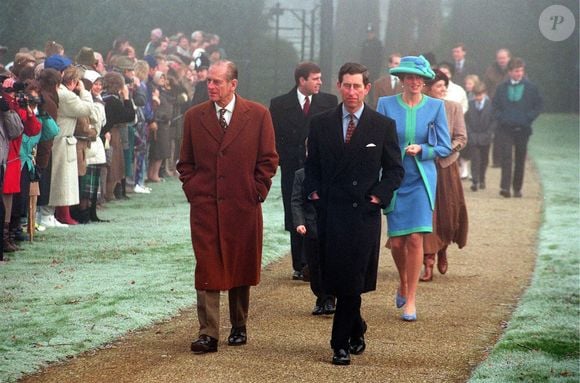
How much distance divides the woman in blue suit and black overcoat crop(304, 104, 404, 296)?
1322 mm

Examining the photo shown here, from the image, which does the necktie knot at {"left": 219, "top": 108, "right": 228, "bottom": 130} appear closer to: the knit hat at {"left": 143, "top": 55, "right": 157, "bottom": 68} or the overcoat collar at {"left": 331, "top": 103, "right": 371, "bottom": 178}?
the overcoat collar at {"left": 331, "top": 103, "right": 371, "bottom": 178}

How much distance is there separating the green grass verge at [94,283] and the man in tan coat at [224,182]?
2.90 feet

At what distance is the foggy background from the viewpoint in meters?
21.5

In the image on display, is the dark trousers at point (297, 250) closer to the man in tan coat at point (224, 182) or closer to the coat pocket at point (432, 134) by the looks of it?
the coat pocket at point (432, 134)

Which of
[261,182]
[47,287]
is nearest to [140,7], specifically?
[47,287]

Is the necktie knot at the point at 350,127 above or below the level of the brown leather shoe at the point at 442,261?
above

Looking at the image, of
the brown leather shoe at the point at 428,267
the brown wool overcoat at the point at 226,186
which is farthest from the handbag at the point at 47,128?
the brown wool overcoat at the point at 226,186

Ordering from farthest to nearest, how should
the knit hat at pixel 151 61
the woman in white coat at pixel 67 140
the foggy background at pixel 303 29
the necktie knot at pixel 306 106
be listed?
the foggy background at pixel 303 29
the knit hat at pixel 151 61
the woman in white coat at pixel 67 140
the necktie knot at pixel 306 106

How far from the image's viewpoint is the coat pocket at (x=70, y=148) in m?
14.0

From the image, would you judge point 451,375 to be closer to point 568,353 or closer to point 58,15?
point 568,353

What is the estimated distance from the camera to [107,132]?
15711 mm

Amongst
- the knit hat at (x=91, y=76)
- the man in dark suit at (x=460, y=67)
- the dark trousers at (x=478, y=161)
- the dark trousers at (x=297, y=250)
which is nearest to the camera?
the dark trousers at (x=297, y=250)

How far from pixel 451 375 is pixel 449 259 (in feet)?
18.2

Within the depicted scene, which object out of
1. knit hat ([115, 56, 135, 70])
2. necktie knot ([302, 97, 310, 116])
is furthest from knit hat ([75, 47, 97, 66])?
necktie knot ([302, 97, 310, 116])
